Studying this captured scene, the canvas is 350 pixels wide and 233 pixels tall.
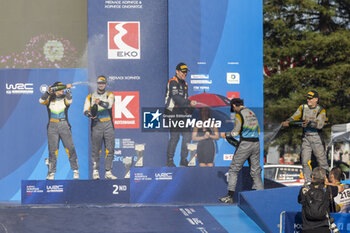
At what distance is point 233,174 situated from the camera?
10109 mm

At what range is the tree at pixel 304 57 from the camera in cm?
2234

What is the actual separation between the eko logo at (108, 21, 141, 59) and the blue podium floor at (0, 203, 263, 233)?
3.36 m

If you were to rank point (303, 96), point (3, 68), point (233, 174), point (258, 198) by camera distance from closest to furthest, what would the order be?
point (258, 198)
point (233, 174)
point (3, 68)
point (303, 96)

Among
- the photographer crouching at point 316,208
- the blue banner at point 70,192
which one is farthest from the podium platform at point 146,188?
the photographer crouching at point 316,208

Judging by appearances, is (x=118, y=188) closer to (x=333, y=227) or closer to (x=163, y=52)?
(x=163, y=52)

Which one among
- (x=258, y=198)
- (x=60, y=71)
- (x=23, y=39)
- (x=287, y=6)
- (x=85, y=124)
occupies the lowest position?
(x=258, y=198)

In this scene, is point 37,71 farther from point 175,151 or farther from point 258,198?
point 258,198

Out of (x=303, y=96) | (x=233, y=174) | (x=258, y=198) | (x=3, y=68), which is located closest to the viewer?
(x=258, y=198)

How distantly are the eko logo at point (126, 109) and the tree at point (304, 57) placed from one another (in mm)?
12143

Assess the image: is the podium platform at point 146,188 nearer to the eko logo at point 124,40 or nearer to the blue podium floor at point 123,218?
the blue podium floor at point 123,218

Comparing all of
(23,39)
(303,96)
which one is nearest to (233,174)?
(23,39)

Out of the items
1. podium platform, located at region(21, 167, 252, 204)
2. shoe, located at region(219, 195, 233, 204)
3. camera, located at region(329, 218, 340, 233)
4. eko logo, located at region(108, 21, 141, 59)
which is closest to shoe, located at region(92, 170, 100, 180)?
podium platform, located at region(21, 167, 252, 204)

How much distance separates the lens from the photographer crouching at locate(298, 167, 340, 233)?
22.8ft

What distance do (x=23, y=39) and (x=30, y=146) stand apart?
2.35 m
